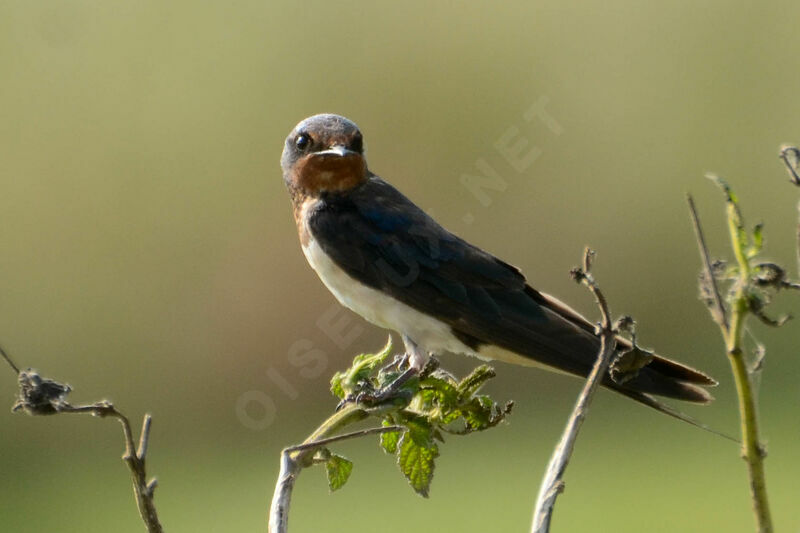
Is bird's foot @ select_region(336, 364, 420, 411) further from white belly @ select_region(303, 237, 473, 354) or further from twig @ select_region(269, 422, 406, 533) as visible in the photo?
white belly @ select_region(303, 237, 473, 354)

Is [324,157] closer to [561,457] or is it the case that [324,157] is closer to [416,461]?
[416,461]

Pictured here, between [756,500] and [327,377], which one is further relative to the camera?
[327,377]

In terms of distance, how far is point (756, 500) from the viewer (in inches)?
34.1

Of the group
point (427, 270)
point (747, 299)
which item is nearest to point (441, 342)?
point (427, 270)

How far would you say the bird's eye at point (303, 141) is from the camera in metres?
3.28

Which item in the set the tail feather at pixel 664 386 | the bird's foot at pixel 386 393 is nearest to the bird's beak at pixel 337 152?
the tail feather at pixel 664 386

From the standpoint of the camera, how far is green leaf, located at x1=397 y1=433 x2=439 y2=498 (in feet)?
4.41

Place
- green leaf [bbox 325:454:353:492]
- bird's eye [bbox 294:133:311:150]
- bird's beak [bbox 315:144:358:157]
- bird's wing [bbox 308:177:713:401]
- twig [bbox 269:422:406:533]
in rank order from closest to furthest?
twig [bbox 269:422:406:533]
green leaf [bbox 325:454:353:492]
bird's wing [bbox 308:177:713:401]
bird's beak [bbox 315:144:358:157]
bird's eye [bbox 294:133:311:150]

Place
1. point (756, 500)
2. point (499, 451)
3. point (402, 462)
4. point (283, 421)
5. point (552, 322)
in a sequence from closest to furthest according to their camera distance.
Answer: point (756, 500) < point (402, 462) < point (552, 322) < point (499, 451) < point (283, 421)

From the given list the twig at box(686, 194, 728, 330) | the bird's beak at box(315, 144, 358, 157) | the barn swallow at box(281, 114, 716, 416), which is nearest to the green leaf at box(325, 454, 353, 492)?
the twig at box(686, 194, 728, 330)

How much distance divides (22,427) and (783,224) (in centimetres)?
526

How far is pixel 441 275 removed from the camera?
3102 millimetres

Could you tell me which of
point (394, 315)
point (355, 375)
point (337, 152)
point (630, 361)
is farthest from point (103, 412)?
point (337, 152)

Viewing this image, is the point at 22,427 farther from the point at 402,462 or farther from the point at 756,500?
the point at 756,500
